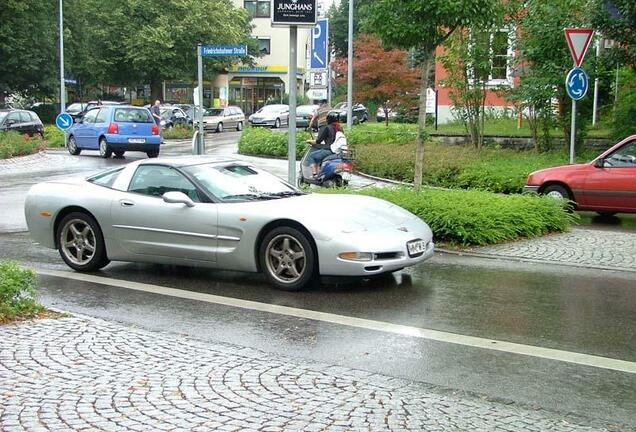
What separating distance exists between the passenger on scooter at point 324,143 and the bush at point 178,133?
79.2 feet

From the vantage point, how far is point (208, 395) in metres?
4.75

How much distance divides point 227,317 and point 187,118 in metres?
42.9

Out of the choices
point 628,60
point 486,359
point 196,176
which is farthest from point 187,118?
point 486,359

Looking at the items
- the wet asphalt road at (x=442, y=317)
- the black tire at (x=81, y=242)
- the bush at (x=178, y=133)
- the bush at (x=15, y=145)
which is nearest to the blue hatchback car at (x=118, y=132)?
the bush at (x=15, y=145)

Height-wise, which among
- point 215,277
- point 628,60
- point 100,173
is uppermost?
point 628,60

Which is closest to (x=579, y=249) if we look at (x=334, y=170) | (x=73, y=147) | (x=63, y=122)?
(x=334, y=170)

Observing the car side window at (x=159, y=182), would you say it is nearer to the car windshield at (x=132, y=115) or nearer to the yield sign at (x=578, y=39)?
the yield sign at (x=578, y=39)

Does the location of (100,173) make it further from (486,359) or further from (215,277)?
(486,359)

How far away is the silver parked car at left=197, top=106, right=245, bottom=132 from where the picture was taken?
4797 cm


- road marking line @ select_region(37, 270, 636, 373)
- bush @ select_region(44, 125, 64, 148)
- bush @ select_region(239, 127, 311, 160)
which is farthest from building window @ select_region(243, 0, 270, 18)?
road marking line @ select_region(37, 270, 636, 373)

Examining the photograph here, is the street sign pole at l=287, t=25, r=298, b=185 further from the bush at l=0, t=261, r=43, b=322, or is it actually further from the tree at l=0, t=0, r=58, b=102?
the tree at l=0, t=0, r=58, b=102

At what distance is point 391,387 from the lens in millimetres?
5027

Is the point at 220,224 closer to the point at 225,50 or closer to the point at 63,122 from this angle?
the point at 225,50

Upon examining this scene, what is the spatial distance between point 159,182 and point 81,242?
1216mm
